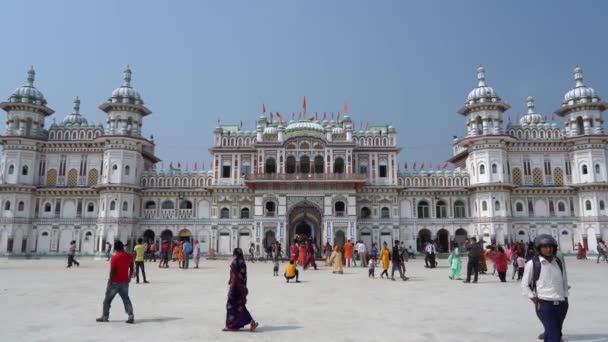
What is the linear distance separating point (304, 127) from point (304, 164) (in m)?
3.27

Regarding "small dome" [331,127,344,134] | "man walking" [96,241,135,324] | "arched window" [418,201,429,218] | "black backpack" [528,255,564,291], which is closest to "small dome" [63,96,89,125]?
"small dome" [331,127,344,134]

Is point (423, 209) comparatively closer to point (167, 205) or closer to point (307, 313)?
point (167, 205)

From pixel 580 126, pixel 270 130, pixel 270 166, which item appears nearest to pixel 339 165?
pixel 270 166

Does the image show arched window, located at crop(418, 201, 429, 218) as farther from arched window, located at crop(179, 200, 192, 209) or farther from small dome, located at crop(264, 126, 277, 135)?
arched window, located at crop(179, 200, 192, 209)

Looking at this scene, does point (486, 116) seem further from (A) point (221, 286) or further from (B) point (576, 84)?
(A) point (221, 286)

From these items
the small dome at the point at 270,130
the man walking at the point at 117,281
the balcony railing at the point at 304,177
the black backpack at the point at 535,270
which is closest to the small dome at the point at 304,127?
Result: the small dome at the point at 270,130

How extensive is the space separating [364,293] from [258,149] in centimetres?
2791

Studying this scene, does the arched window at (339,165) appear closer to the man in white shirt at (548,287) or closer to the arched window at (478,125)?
the arched window at (478,125)

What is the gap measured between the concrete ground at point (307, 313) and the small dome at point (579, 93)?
30.9m

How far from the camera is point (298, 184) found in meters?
38.9

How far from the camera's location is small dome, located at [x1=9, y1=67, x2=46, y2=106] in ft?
133

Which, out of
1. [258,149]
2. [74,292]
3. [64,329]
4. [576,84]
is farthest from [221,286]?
[576,84]

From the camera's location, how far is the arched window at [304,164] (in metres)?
40.1

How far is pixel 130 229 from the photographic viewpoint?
3903 cm
